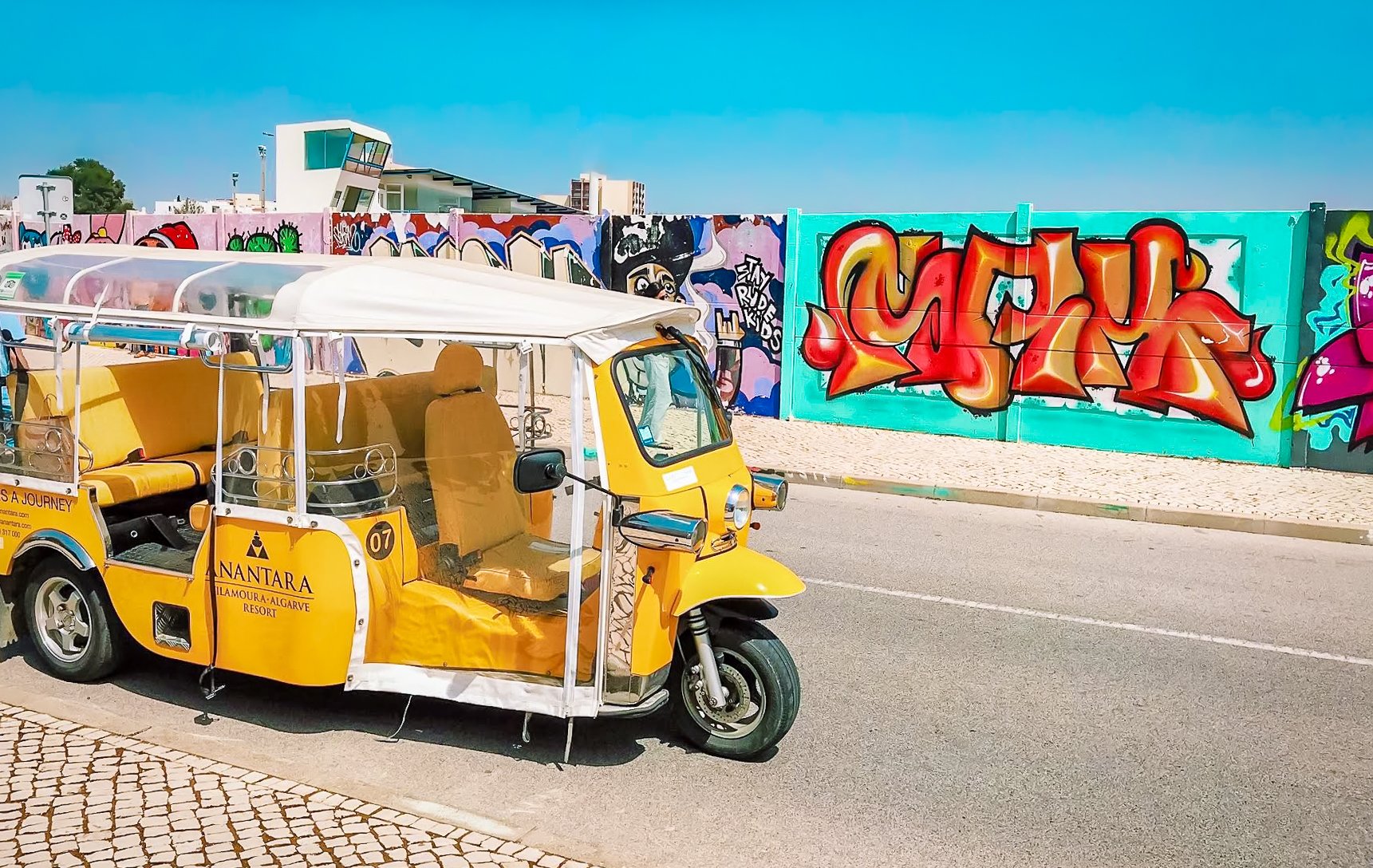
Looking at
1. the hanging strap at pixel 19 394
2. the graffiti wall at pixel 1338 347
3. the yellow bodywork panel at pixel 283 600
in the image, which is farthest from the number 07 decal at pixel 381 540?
the graffiti wall at pixel 1338 347

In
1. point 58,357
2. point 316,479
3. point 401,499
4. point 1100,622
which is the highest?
point 58,357

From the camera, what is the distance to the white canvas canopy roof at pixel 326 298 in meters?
4.86

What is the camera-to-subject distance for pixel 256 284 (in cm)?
514

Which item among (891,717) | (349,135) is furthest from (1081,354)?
(349,135)

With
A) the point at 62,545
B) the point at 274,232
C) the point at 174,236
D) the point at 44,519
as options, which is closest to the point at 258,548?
the point at 62,545

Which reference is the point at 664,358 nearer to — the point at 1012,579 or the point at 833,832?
the point at 833,832

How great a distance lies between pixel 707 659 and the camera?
498cm

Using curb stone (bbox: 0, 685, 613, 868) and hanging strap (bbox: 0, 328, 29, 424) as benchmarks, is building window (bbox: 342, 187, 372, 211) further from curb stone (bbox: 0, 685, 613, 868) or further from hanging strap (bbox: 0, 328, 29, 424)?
curb stone (bbox: 0, 685, 613, 868)

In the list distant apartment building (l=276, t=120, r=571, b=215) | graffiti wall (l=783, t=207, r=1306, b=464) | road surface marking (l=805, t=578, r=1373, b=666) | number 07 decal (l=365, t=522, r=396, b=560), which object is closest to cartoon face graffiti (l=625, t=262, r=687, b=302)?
graffiti wall (l=783, t=207, r=1306, b=464)

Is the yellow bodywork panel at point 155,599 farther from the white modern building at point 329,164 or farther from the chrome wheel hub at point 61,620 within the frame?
the white modern building at point 329,164

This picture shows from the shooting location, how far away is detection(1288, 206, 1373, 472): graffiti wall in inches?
490

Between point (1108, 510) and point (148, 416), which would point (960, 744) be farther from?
point (1108, 510)

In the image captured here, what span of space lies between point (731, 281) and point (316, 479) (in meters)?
11.5

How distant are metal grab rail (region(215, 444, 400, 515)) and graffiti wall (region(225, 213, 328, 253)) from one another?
51.3 ft
